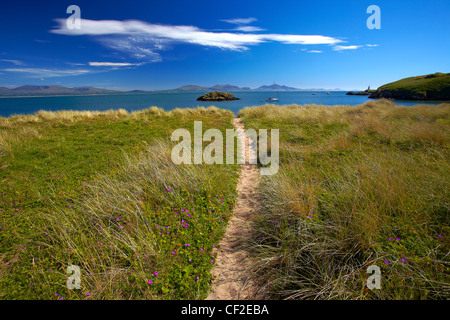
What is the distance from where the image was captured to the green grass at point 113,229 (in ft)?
9.04

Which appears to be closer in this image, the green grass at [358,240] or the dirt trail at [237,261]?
the green grass at [358,240]

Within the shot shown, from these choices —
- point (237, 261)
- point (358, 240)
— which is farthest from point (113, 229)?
point (358, 240)

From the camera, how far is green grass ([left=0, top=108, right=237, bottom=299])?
2756 millimetres

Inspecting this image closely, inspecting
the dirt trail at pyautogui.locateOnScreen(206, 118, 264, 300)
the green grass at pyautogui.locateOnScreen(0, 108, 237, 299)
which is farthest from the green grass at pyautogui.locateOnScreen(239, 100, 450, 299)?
the green grass at pyautogui.locateOnScreen(0, 108, 237, 299)

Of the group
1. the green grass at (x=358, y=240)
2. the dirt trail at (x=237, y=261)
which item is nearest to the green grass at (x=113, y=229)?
the dirt trail at (x=237, y=261)

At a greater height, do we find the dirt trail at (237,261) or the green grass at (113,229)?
the green grass at (113,229)

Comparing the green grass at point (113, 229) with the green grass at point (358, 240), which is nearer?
the green grass at point (358, 240)

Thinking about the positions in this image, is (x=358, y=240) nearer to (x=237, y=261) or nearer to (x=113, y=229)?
(x=237, y=261)

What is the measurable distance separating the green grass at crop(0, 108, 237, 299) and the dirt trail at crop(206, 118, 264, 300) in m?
0.19

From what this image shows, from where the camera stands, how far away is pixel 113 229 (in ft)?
12.1

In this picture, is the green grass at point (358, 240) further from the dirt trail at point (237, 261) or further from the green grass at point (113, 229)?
the green grass at point (113, 229)

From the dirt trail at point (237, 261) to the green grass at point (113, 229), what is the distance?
195 millimetres
